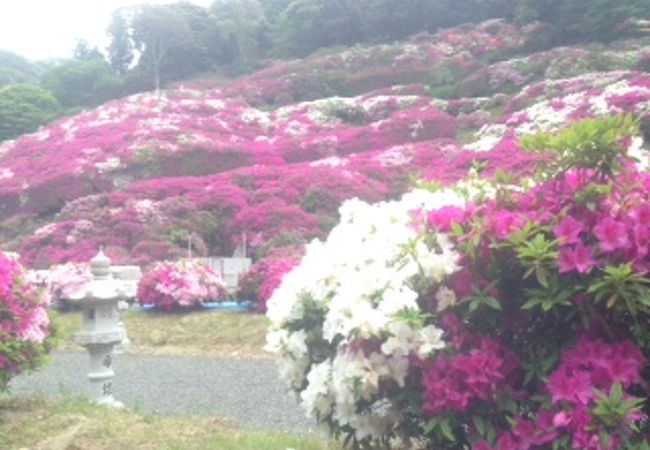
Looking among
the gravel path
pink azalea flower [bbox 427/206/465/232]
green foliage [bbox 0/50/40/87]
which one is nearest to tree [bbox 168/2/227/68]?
green foliage [bbox 0/50/40/87]

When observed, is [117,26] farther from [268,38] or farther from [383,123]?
[383,123]

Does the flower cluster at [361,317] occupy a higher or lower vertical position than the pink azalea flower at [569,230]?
lower

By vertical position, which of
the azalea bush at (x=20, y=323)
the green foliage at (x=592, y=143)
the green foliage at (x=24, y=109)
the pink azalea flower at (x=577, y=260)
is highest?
the green foliage at (x=24, y=109)

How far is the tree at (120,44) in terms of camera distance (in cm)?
5106

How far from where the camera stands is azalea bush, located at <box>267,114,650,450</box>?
2945mm

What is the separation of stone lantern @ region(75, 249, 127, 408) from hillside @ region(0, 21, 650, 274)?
4.59 meters

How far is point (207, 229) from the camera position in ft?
56.2

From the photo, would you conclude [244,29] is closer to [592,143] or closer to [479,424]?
[592,143]

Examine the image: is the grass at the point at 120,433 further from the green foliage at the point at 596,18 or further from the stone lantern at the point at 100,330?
the green foliage at the point at 596,18

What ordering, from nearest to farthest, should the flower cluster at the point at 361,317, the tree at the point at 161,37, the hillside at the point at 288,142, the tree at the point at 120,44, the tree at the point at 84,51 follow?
the flower cluster at the point at 361,317
the hillside at the point at 288,142
the tree at the point at 161,37
the tree at the point at 120,44
the tree at the point at 84,51

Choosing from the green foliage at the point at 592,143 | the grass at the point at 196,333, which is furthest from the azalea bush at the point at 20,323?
the grass at the point at 196,333

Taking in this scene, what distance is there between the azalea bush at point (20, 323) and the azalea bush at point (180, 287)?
236 inches

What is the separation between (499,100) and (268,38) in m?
23.4

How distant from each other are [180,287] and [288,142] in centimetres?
1320
